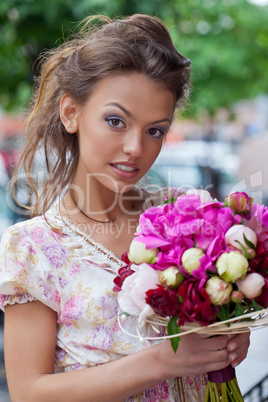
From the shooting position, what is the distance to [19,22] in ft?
20.2

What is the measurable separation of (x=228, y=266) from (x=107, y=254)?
0.62 metres

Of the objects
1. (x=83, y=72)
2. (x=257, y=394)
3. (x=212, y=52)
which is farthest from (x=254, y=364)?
(x=212, y=52)

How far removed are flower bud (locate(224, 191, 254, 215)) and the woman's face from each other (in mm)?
379

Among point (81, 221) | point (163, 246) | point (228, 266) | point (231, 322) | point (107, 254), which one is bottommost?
point (231, 322)

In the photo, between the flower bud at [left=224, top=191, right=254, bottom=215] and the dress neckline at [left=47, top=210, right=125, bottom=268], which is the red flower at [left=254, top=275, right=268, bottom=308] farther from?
the dress neckline at [left=47, top=210, right=125, bottom=268]

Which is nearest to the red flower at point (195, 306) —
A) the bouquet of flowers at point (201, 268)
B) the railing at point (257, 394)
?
the bouquet of flowers at point (201, 268)

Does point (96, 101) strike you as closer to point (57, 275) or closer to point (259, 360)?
point (57, 275)

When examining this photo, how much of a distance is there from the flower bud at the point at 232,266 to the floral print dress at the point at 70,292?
0.50 metres

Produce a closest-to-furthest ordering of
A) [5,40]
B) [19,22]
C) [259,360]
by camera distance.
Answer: [259,360] < [19,22] < [5,40]

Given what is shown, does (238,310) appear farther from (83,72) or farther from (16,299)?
(83,72)

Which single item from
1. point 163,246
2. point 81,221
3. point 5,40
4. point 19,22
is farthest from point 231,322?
point 5,40

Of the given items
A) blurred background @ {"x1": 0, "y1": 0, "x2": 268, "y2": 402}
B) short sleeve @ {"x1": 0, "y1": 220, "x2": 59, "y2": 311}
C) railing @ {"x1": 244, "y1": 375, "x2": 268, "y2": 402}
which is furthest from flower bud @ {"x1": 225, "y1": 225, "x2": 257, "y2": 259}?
blurred background @ {"x1": 0, "y1": 0, "x2": 268, "y2": 402}

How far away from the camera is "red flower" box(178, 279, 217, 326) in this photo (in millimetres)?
1294

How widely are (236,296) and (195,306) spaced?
4.5 inches
